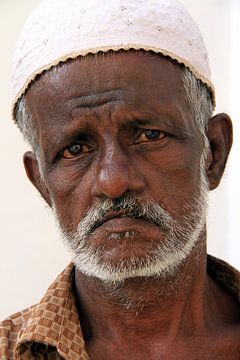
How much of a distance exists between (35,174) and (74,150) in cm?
25

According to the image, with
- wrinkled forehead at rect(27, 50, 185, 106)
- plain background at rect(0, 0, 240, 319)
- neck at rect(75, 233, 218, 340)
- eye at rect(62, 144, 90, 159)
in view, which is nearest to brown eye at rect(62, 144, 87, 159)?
eye at rect(62, 144, 90, 159)

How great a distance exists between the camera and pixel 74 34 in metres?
1.58

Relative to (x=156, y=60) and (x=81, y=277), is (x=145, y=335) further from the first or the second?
(x=156, y=60)

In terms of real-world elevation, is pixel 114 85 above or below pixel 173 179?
above

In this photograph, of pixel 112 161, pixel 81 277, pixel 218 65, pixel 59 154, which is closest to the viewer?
pixel 112 161

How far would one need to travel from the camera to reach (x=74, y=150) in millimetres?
1604

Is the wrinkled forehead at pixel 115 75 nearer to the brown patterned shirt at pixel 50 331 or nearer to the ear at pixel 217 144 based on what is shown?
the ear at pixel 217 144

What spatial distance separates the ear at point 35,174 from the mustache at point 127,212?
0.23 metres

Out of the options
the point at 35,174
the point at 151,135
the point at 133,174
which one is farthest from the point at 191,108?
the point at 35,174

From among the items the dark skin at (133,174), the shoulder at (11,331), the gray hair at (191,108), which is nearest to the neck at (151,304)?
the dark skin at (133,174)

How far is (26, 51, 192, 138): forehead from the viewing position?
1.54 meters

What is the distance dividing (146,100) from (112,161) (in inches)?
5.8

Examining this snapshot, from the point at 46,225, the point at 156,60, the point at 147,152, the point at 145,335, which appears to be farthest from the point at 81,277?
the point at 46,225

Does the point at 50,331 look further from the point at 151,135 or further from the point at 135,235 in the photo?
the point at 151,135
